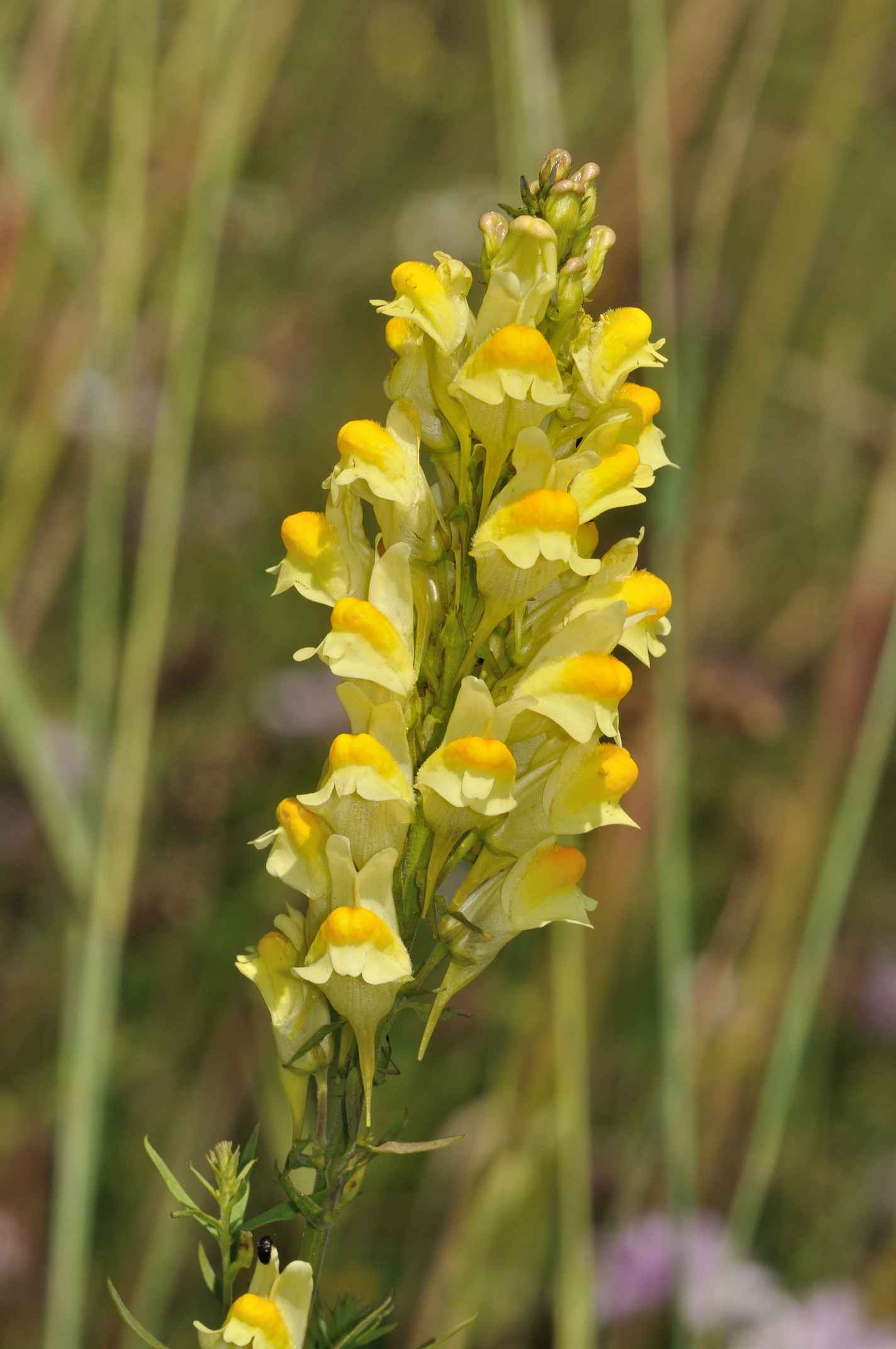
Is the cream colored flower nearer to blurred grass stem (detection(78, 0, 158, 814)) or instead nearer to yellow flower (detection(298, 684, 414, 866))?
yellow flower (detection(298, 684, 414, 866))

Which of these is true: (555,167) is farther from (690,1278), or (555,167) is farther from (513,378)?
(690,1278)

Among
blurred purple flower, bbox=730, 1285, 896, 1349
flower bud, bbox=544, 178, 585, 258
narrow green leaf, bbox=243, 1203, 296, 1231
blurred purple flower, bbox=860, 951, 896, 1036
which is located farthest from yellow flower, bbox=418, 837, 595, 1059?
blurred purple flower, bbox=860, 951, 896, 1036

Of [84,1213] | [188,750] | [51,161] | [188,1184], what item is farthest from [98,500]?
[188,1184]

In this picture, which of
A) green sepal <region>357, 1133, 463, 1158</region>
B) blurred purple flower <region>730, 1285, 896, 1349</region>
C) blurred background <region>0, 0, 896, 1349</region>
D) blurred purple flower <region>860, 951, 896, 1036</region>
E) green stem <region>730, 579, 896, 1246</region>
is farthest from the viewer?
blurred purple flower <region>860, 951, 896, 1036</region>

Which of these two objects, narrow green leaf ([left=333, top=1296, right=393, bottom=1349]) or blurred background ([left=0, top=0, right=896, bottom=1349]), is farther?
blurred background ([left=0, top=0, right=896, bottom=1349])

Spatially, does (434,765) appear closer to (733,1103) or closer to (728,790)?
(733,1103)

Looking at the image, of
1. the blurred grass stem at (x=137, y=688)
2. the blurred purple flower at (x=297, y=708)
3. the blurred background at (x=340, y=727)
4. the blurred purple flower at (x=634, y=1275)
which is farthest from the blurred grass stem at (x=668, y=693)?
the blurred purple flower at (x=297, y=708)

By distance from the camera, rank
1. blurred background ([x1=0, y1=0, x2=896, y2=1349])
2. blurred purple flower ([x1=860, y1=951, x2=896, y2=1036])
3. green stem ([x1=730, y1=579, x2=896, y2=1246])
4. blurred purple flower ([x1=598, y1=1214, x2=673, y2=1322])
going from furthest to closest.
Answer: blurred purple flower ([x1=860, y1=951, x2=896, y2=1036])
blurred purple flower ([x1=598, y1=1214, x2=673, y2=1322])
blurred background ([x1=0, y1=0, x2=896, y2=1349])
green stem ([x1=730, y1=579, x2=896, y2=1246])
